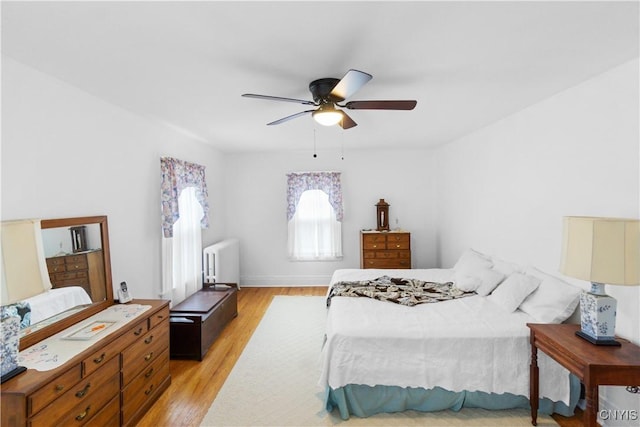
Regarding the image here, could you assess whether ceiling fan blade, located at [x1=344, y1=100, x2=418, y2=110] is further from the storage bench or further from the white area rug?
the storage bench

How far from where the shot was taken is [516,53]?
185 cm

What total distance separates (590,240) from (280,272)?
4.61 meters

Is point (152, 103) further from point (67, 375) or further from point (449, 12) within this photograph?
point (449, 12)

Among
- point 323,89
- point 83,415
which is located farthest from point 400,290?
point 83,415

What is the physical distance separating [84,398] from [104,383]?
0.16 metres

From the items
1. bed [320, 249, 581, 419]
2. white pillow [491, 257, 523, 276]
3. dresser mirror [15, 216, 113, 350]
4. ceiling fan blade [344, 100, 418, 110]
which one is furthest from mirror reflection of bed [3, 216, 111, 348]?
white pillow [491, 257, 523, 276]

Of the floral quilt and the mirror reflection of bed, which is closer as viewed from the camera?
the mirror reflection of bed

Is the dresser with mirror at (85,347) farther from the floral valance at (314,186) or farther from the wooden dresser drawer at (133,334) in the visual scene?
the floral valance at (314,186)

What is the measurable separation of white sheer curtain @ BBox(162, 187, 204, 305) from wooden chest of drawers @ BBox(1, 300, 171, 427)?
865 millimetres

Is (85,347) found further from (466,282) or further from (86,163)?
(466,282)

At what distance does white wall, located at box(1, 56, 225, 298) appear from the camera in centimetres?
188

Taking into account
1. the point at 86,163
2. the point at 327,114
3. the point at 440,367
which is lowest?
the point at 440,367

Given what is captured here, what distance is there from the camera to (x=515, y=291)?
2623 mm

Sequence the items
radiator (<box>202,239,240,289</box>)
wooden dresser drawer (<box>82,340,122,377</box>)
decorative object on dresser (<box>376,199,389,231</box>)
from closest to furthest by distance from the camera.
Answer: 1. wooden dresser drawer (<box>82,340,122,377</box>)
2. radiator (<box>202,239,240,289</box>)
3. decorative object on dresser (<box>376,199,389,231</box>)
